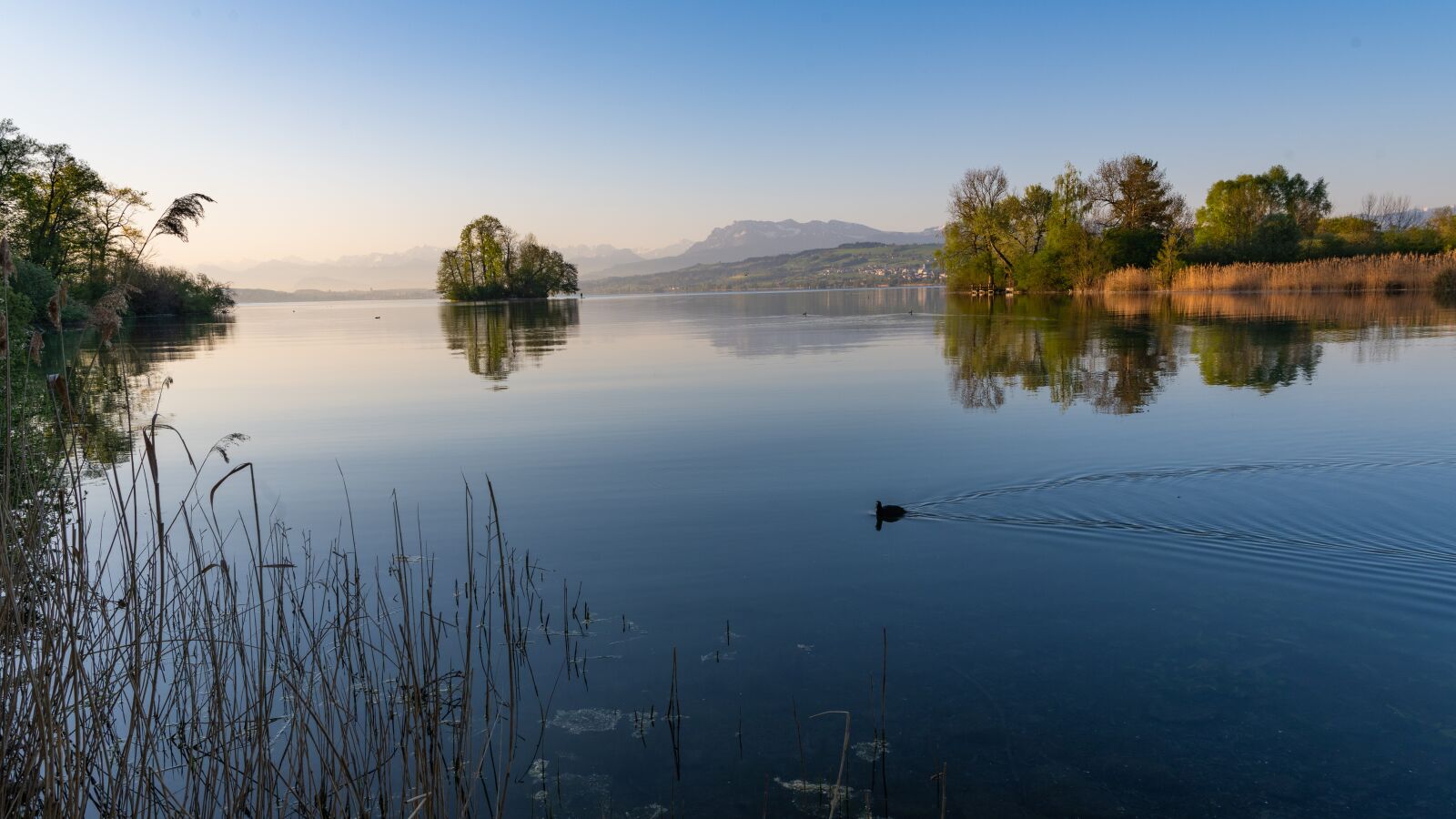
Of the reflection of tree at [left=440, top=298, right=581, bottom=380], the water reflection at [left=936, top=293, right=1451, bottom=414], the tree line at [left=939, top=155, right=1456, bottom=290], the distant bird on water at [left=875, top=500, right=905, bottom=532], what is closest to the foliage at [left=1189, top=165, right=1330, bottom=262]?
the tree line at [left=939, top=155, right=1456, bottom=290]

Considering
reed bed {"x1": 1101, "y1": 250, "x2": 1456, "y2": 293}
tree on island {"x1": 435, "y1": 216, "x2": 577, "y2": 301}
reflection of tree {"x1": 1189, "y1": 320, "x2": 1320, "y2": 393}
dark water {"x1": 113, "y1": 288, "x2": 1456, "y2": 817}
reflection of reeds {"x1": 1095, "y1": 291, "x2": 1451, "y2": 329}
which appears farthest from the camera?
tree on island {"x1": 435, "y1": 216, "x2": 577, "y2": 301}

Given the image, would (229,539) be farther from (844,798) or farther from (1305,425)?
(1305,425)

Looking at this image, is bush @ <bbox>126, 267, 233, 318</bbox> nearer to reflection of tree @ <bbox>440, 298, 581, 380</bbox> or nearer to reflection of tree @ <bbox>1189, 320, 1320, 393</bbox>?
reflection of tree @ <bbox>440, 298, 581, 380</bbox>

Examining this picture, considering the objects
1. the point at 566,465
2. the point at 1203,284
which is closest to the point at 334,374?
the point at 566,465

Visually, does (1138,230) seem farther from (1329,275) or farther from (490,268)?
(490,268)

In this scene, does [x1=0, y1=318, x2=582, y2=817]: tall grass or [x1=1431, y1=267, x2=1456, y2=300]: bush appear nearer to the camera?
[x1=0, y1=318, x2=582, y2=817]: tall grass

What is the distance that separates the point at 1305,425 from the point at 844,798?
10.7m

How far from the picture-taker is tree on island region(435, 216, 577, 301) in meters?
98.1

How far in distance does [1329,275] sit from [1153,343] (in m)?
33.5

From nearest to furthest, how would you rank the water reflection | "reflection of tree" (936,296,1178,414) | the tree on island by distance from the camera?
"reflection of tree" (936,296,1178,414) < the water reflection < the tree on island

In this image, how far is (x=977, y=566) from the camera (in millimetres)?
6801

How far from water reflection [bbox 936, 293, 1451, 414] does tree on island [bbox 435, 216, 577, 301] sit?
7196 cm

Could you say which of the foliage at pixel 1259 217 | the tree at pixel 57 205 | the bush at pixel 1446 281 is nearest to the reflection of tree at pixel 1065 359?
the bush at pixel 1446 281

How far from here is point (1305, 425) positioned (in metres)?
11.4
